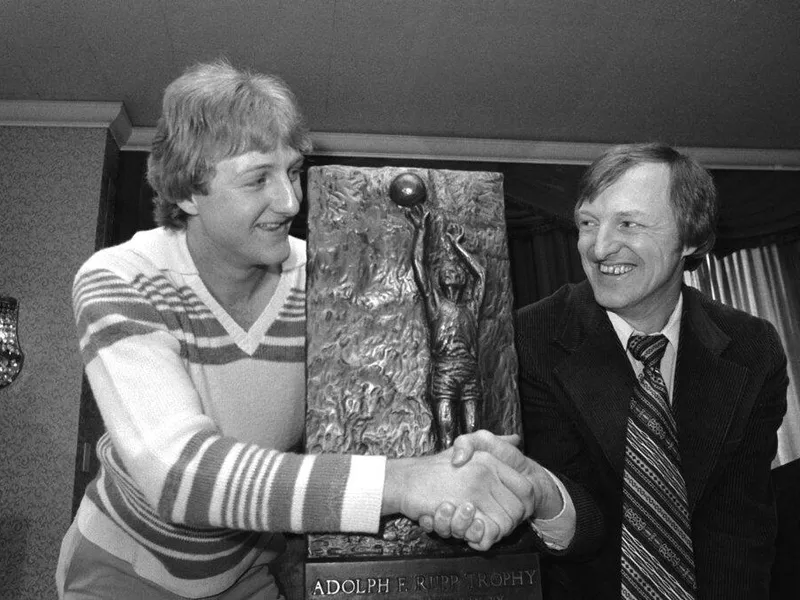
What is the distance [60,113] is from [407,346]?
3214 millimetres

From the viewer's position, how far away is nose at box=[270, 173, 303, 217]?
1.19m

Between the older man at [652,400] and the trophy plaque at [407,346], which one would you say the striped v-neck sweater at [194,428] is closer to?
the trophy plaque at [407,346]

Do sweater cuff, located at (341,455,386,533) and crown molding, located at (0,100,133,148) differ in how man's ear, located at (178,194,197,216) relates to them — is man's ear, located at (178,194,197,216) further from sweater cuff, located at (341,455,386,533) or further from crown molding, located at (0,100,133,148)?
crown molding, located at (0,100,133,148)

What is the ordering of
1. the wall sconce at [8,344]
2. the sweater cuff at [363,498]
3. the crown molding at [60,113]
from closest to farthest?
1. the sweater cuff at [363,498]
2. the wall sconce at [8,344]
3. the crown molding at [60,113]

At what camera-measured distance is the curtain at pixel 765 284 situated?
4582 millimetres

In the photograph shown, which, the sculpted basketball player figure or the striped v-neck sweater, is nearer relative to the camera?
the striped v-neck sweater

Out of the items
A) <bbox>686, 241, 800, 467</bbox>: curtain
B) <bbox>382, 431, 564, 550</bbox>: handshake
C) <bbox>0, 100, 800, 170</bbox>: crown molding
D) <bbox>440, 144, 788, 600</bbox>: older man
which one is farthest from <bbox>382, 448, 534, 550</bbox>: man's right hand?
<bbox>686, 241, 800, 467</bbox>: curtain

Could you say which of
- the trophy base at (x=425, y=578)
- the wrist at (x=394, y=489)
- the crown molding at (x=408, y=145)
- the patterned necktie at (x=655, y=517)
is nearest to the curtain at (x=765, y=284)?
the crown molding at (x=408, y=145)

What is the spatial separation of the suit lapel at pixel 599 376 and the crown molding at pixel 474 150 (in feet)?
8.93

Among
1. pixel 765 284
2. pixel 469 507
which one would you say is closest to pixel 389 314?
pixel 469 507

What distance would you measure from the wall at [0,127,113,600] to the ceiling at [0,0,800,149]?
0.33m

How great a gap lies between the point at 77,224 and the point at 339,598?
305 cm

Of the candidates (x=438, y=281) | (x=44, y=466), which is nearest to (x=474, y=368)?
(x=438, y=281)

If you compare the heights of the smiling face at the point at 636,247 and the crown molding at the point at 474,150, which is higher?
the crown molding at the point at 474,150
